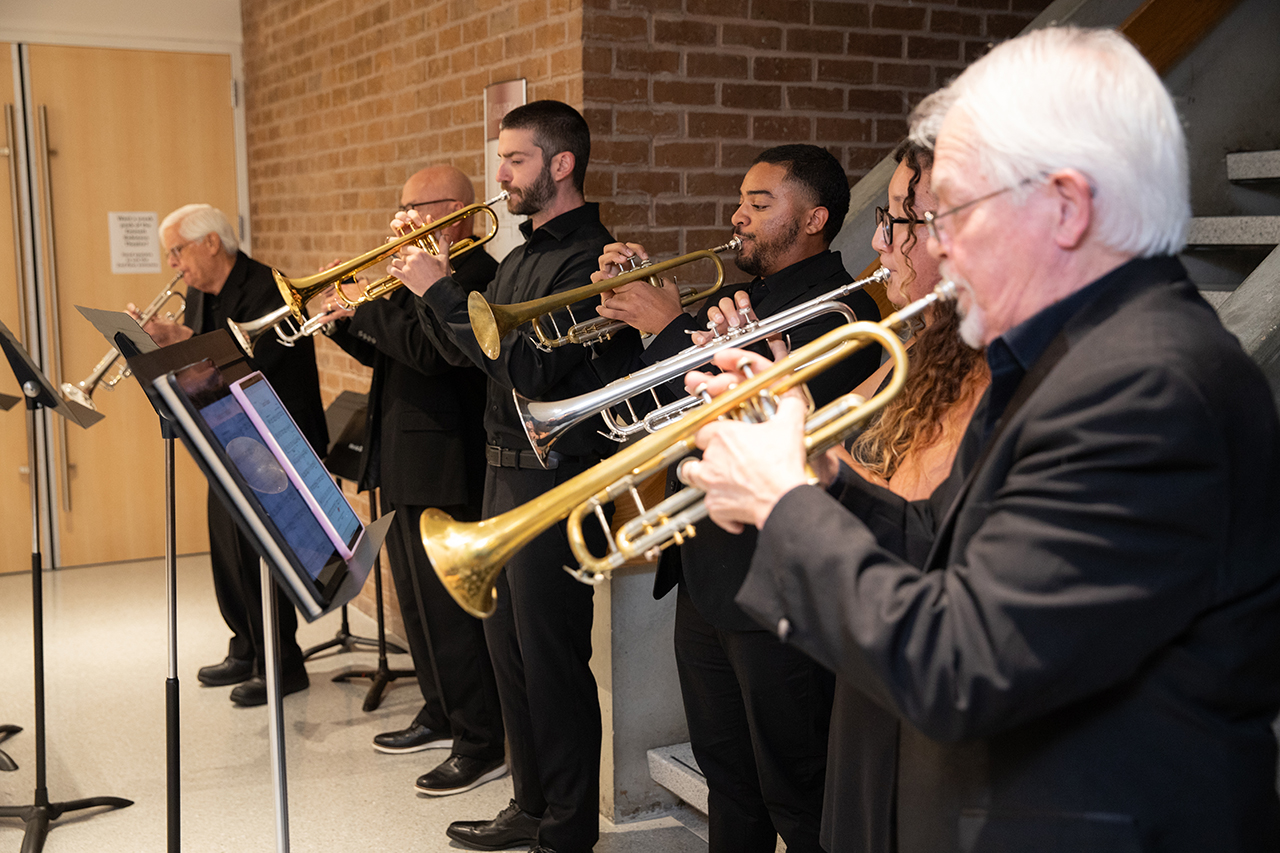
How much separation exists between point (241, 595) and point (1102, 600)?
3921 millimetres

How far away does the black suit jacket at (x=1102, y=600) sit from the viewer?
102cm

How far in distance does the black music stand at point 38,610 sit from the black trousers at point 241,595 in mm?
996

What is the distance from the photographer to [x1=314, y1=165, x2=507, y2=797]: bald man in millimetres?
3367

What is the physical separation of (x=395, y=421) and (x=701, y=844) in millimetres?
1542

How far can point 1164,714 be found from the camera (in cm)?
109

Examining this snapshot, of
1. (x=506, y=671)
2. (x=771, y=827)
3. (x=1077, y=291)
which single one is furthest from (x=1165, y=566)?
(x=506, y=671)

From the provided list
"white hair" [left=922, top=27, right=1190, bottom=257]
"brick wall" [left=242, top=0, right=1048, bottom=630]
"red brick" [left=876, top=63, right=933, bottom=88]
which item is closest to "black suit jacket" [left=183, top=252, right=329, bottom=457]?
"brick wall" [left=242, top=0, right=1048, bottom=630]

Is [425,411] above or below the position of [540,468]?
above

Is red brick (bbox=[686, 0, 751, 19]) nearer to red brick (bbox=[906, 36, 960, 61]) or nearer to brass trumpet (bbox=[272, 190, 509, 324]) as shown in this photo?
red brick (bbox=[906, 36, 960, 61])

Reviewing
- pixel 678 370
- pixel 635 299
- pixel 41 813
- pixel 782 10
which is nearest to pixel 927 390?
pixel 678 370

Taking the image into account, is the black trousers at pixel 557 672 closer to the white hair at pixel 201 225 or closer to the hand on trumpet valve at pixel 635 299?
the hand on trumpet valve at pixel 635 299

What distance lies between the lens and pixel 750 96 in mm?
3498

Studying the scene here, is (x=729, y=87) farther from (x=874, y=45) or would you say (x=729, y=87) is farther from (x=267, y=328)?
(x=267, y=328)

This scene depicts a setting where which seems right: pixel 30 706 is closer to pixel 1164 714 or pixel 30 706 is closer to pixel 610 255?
pixel 610 255
